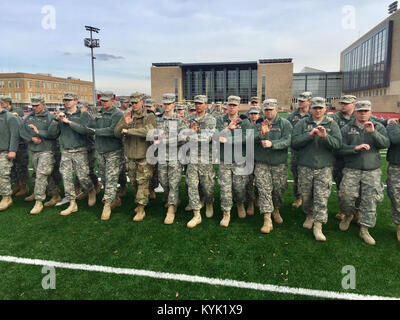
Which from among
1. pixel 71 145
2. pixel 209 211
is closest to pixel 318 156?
pixel 209 211

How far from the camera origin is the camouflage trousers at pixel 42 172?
598 cm

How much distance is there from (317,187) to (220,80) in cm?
8504

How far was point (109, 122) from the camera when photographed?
5766mm

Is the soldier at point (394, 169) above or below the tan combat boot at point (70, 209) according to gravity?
above

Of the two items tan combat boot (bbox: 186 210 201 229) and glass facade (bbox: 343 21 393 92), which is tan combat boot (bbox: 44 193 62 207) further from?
glass facade (bbox: 343 21 393 92)

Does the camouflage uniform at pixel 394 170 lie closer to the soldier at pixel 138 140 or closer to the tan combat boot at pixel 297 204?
the tan combat boot at pixel 297 204

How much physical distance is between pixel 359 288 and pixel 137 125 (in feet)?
15.0

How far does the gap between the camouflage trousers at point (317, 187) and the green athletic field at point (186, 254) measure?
1.55ft

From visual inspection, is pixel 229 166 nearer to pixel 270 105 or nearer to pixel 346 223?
pixel 270 105

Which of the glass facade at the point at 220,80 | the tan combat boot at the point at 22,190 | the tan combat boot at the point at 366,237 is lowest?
the tan combat boot at the point at 366,237

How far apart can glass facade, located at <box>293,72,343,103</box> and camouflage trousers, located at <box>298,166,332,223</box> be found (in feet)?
333

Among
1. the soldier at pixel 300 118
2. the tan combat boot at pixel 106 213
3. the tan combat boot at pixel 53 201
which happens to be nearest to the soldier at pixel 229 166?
the soldier at pixel 300 118
